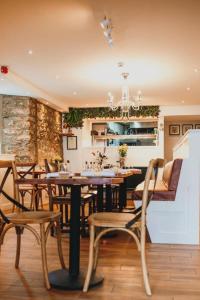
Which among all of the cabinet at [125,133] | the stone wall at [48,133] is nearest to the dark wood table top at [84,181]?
the stone wall at [48,133]

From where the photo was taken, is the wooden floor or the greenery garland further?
the greenery garland

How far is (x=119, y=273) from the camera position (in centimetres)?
277

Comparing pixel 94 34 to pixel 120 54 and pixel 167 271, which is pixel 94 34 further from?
pixel 167 271

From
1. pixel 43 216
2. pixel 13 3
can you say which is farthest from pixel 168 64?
pixel 43 216

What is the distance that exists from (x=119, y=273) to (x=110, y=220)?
24.9 inches

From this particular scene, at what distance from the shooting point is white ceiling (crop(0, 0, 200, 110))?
380 centimetres

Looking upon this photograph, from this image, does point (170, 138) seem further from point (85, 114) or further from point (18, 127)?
point (18, 127)

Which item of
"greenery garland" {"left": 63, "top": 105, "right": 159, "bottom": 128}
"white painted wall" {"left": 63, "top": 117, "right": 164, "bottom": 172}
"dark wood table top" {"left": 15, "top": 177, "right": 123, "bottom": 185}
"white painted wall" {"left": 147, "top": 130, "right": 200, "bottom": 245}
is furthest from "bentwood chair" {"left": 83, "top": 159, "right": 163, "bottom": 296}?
"greenery garland" {"left": 63, "top": 105, "right": 159, "bottom": 128}

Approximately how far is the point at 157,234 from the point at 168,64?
329 centimetres

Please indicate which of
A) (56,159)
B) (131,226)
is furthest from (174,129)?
(131,226)

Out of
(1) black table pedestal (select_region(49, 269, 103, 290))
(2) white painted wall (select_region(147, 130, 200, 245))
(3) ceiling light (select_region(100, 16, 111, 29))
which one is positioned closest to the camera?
(1) black table pedestal (select_region(49, 269, 103, 290))

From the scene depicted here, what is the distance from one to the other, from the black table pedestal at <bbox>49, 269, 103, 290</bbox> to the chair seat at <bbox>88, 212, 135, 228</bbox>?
0.46 metres

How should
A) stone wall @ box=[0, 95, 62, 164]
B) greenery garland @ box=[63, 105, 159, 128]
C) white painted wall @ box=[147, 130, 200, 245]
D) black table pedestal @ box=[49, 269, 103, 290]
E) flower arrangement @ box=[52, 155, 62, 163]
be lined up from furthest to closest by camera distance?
1. greenery garland @ box=[63, 105, 159, 128]
2. flower arrangement @ box=[52, 155, 62, 163]
3. stone wall @ box=[0, 95, 62, 164]
4. white painted wall @ box=[147, 130, 200, 245]
5. black table pedestal @ box=[49, 269, 103, 290]

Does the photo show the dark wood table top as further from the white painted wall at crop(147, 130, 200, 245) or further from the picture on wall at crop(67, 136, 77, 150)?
the picture on wall at crop(67, 136, 77, 150)
